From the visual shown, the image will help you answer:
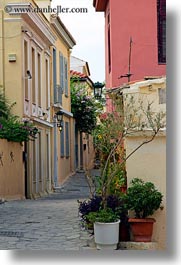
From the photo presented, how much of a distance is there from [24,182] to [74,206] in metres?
1.13

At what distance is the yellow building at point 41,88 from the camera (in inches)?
310

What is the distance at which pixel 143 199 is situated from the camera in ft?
21.3

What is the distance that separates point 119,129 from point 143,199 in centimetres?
80

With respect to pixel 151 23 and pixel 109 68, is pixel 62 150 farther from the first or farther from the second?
pixel 151 23

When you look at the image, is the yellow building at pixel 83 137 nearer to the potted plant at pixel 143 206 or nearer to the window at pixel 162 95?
the potted plant at pixel 143 206

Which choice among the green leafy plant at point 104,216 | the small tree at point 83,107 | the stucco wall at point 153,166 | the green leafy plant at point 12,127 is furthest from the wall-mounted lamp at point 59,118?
the green leafy plant at point 104,216

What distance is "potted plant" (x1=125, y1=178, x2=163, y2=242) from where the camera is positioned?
651 cm

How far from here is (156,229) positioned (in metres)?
6.77

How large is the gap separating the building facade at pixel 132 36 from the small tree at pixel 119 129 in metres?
0.52

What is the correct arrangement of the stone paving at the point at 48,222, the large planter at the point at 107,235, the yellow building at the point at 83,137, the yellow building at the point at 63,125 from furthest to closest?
the yellow building at the point at 63,125, the yellow building at the point at 83,137, the stone paving at the point at 48,222, the large planter at the point at 107,235

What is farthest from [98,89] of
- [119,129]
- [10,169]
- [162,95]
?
[10,169]

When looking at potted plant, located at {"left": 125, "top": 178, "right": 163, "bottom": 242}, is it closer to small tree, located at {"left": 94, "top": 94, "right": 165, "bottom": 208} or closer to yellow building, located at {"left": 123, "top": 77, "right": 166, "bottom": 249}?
yellow building, located at {"left": 123, "top": 77, "right": 166, "bottom": 249}

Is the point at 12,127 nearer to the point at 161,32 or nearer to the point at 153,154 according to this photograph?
the point at 161,32

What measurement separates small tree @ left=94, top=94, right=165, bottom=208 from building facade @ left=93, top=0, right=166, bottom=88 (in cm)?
52
